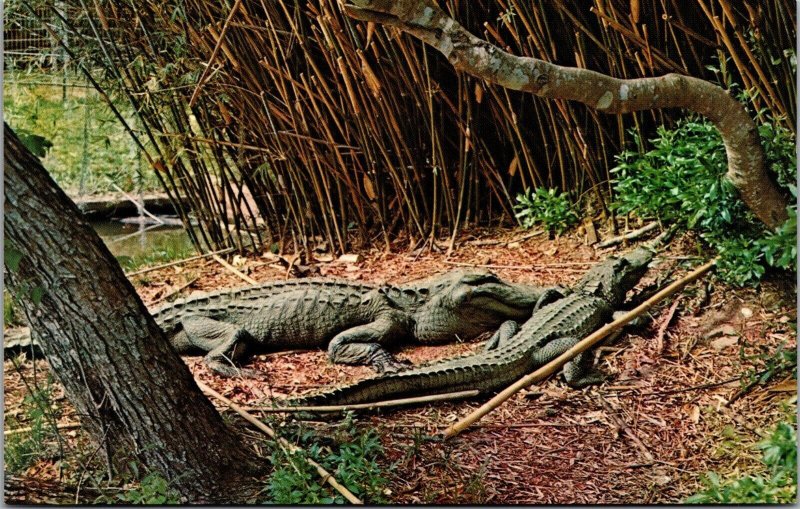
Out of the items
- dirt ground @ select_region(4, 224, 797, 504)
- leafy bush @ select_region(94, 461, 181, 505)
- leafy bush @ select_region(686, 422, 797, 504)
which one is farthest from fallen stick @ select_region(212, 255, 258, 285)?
leafy bush @ select_region(686, 422, 797, 504)

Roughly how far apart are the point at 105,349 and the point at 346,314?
1030 mm

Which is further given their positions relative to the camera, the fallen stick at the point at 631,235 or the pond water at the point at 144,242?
the pond water at the point at 144,242

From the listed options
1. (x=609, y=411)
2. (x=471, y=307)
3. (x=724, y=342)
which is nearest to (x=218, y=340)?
(x=471, y=307)

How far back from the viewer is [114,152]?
322 cm

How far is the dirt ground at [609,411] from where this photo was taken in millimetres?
2111

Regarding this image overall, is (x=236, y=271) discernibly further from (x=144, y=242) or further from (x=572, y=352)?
(x=572, y=352)

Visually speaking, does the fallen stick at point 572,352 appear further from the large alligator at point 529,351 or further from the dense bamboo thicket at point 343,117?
the dense bamboo thicket at point 343,117

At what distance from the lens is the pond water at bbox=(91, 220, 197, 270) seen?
3010mm

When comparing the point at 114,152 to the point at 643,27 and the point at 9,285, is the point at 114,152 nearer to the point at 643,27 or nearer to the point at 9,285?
the point at 9,285

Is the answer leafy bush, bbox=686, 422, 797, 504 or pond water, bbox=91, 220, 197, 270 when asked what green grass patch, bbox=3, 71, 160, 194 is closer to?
pond water, bbox=91, 220, 197, 270

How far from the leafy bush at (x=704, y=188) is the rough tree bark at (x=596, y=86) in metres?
0.07

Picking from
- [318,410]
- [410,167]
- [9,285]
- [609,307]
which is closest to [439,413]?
[318,410]

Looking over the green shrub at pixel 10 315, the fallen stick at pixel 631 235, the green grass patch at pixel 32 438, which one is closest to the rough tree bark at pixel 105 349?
the green grass patch at pixel 32 438

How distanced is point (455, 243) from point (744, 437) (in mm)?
1105
